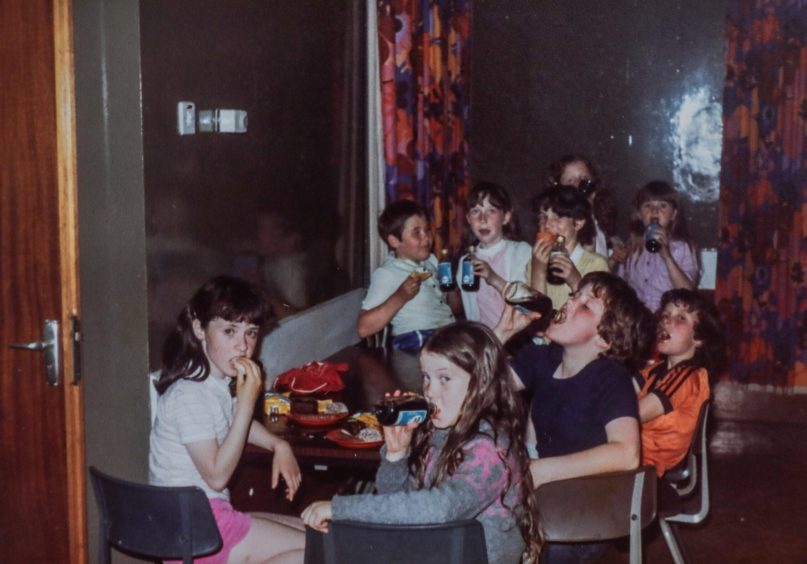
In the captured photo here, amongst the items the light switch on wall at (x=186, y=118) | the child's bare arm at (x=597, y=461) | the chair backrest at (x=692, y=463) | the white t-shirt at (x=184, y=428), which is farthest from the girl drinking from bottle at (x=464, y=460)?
the light switch on wall at (x=186, y=118)

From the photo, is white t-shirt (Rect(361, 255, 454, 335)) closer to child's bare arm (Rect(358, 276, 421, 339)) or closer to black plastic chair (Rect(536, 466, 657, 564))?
child's bare arm (Rect(358, 276, 421, 339))

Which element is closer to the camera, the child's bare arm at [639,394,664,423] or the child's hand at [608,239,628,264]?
the child's bare arm at [639,394,664,423]

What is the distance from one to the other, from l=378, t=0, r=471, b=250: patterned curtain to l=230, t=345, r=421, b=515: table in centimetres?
110

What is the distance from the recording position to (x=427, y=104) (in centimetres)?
480

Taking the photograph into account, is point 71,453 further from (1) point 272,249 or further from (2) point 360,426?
(1) point 272,249

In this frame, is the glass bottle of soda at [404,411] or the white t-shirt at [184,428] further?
the white t-shirt at [184,428]

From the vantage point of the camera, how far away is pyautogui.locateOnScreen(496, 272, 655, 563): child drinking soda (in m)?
2.37

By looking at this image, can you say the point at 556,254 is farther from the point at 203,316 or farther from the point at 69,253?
the point at 69,253

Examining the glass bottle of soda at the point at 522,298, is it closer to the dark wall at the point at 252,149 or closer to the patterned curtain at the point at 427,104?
the dark wall at the point at 252,149

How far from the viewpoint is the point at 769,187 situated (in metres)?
5.27

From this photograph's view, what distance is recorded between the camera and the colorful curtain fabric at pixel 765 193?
5.14 metres

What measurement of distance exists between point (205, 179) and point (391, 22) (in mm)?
1694

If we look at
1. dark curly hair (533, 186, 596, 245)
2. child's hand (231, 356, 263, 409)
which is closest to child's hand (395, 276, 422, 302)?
dark curly hair (533, 186, 596, 245)

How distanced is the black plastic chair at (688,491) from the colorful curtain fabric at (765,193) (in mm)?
2574
